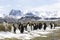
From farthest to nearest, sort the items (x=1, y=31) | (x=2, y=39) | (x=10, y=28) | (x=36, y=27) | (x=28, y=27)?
(x=36, y=27)
(x=28, y=27)
(x=10, y=28)
(x=1, y=31)
(x=2, y=39)

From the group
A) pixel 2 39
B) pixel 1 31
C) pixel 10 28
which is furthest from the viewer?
pixel 10 28

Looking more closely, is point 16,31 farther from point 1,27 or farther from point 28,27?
point 28,27

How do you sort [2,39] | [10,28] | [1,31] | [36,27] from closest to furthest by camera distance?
[2,39]
[1,31]
[10,28]
[36,27]

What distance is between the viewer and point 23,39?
38031mm

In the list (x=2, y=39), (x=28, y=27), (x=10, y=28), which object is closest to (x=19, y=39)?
(x=2, y=39)

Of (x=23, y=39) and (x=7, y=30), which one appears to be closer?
(x=23, y=39)

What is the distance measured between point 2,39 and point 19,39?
3.07m

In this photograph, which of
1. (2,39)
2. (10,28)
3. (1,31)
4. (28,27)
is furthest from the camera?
(28,27)

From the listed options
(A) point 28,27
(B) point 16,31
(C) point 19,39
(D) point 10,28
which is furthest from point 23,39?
(A) point 28,27

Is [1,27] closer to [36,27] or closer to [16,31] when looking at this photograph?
[16,31]

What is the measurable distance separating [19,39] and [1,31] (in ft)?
49.0

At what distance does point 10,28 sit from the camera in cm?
5569

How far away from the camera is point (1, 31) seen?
170ft

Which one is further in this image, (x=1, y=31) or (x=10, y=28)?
(x=10, y=28)
